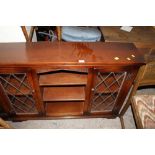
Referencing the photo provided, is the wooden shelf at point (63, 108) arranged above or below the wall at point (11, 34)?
below

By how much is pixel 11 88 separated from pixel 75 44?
820 millimetres

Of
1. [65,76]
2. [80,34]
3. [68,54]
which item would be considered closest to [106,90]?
[65,76]

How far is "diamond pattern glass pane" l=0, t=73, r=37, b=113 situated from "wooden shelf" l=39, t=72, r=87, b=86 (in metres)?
0.17

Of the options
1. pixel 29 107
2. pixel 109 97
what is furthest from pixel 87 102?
pixel 29 107

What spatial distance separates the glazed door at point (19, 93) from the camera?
171cm

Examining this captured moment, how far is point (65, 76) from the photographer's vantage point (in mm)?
1896

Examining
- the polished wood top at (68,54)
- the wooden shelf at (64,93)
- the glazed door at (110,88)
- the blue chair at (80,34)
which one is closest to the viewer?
the polished wood top at (68,54)

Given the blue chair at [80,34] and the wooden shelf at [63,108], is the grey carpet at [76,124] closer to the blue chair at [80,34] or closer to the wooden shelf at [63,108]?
the wooden shelf at [63,108]

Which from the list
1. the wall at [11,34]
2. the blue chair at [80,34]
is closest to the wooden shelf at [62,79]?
the wall at [11,34]

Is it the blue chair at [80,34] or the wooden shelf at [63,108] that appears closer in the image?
the wooden shelf at [63,108]

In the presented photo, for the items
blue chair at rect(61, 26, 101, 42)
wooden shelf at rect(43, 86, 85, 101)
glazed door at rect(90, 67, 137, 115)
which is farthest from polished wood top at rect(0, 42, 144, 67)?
blue chair at rect(61, 26, 101, 42)

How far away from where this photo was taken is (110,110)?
2238 mm

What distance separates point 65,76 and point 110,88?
52cm

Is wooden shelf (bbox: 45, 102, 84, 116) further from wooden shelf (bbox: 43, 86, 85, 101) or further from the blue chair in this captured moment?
the blue chair
